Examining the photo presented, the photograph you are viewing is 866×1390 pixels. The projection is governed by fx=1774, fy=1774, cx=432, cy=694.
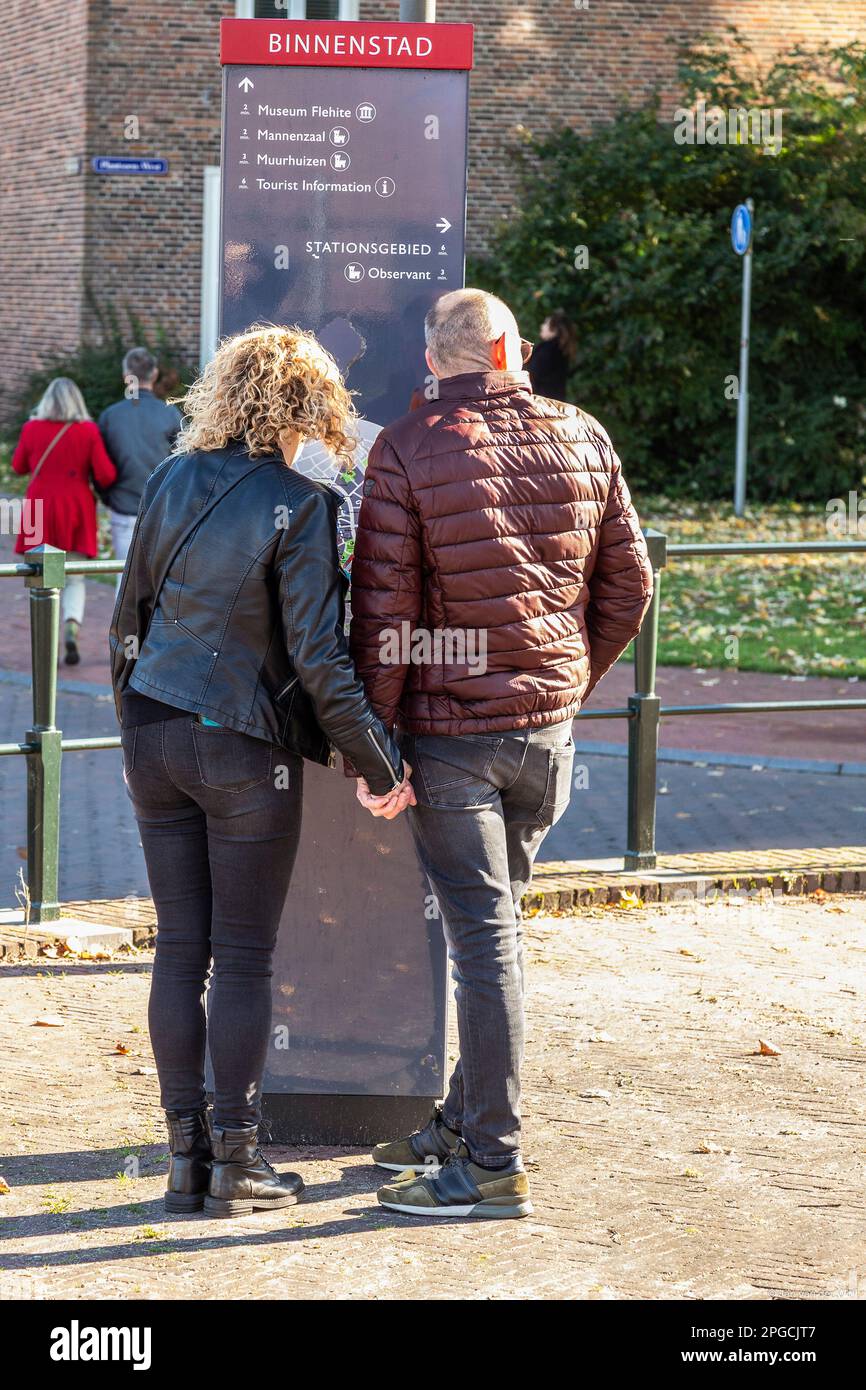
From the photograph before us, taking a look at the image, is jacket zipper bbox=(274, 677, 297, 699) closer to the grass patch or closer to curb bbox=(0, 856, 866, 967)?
curb bbox=(0, 856, 866, 967)

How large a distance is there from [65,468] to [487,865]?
25.0ft

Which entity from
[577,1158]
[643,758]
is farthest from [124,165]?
[577,1158]

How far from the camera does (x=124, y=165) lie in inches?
873

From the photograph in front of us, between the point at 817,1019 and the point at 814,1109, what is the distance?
Answer: 2.47 feet

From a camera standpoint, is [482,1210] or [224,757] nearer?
[224,757]

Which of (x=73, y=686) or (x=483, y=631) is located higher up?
(x=483, y=631)

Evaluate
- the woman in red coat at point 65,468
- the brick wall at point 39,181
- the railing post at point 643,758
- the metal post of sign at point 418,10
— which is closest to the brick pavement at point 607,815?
the railing post at point 643,758

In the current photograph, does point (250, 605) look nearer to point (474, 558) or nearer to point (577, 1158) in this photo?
point (474, 558)

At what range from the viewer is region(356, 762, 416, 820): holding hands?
3770mm

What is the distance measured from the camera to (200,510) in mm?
3664

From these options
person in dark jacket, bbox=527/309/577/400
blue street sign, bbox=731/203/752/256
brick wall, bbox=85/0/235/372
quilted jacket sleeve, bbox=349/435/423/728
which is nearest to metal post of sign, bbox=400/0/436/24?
quilted jacket sleeve, bbox=349/435/423/728

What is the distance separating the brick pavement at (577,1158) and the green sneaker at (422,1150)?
0.06 m

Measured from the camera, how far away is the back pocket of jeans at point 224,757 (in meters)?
3.67

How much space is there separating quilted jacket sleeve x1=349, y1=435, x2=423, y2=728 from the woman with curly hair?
2.4 inches
